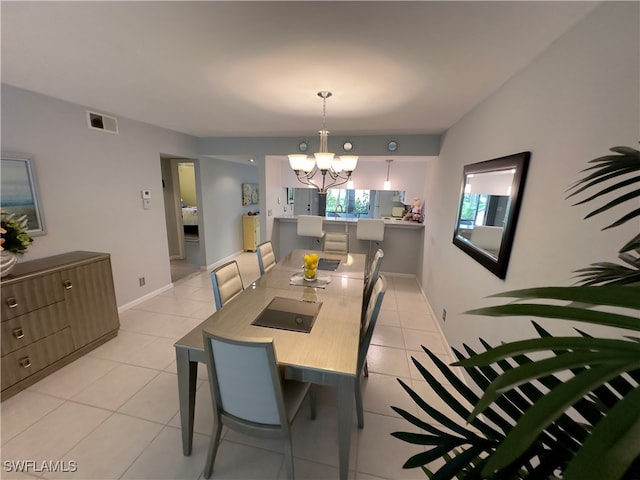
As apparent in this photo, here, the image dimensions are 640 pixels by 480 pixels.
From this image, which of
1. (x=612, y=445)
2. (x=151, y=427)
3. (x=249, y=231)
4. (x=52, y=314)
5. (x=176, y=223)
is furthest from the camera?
(x=249, y=231)

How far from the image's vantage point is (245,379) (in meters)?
1.27

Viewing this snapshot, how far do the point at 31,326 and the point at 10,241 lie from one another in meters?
0.69

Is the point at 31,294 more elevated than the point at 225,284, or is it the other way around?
the point at 225,284

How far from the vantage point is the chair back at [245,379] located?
3.88 feet

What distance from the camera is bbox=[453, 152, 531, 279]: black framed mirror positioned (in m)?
1.66

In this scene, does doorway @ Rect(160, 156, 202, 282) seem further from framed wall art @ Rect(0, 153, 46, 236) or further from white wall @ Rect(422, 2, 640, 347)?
white wall @ Rect(422, 2, 640, 347)

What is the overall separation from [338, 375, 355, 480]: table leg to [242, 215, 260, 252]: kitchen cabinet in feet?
17.4

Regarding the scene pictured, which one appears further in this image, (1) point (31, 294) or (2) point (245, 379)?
(1) point (31, 294)

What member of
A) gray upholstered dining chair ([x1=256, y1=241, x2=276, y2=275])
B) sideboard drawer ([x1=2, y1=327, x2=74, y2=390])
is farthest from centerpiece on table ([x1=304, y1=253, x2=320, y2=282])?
sideboard drawer ([x1=2, y1=327, x2=74, y2=390])

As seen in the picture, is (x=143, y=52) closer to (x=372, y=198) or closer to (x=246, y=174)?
(x=246, y=174)

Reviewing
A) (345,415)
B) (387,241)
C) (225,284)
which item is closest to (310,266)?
(225,284)

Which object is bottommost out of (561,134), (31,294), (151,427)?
(151,427)

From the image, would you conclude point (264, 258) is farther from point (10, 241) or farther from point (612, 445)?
point (612, 445)

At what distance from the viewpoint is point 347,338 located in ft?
5.06
